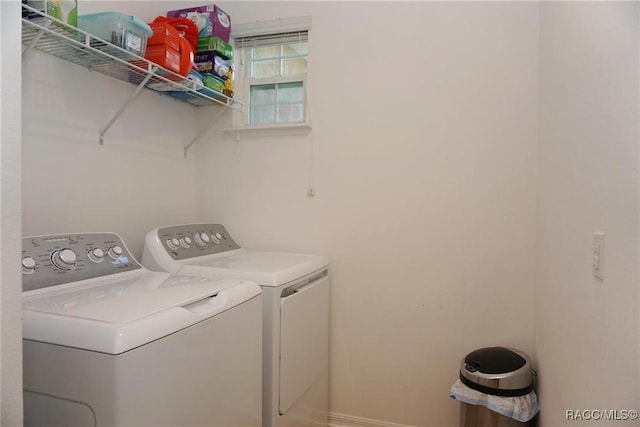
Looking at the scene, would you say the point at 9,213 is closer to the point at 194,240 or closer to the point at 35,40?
the point at 35,40

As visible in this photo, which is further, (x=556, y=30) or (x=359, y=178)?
(x=359, y=178)

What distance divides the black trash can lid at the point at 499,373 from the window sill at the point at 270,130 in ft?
4.73

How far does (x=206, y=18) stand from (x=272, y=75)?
0.47 meters

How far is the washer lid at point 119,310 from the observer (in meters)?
0.91

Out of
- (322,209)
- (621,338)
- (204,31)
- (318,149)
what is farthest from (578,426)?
(204,31)

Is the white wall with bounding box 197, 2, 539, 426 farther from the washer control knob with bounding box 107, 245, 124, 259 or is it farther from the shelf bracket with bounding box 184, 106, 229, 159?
the washer control knob with bounding box 107, 245, 124, 259

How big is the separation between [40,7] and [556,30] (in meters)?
1.78

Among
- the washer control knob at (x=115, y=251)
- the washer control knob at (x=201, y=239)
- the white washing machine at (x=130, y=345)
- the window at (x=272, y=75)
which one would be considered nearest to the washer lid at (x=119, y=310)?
the white washing machine at (x=130, y=345)

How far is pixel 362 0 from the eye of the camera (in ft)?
6.88

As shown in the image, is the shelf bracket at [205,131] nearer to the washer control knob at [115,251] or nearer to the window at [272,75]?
the window at [272,75]

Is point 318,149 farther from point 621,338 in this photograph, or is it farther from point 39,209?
point 621,338

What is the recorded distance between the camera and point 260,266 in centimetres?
171

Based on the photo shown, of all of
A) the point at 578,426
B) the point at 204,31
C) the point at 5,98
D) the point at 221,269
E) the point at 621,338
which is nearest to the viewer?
the point at 5,98

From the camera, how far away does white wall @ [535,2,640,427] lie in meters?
0.78
